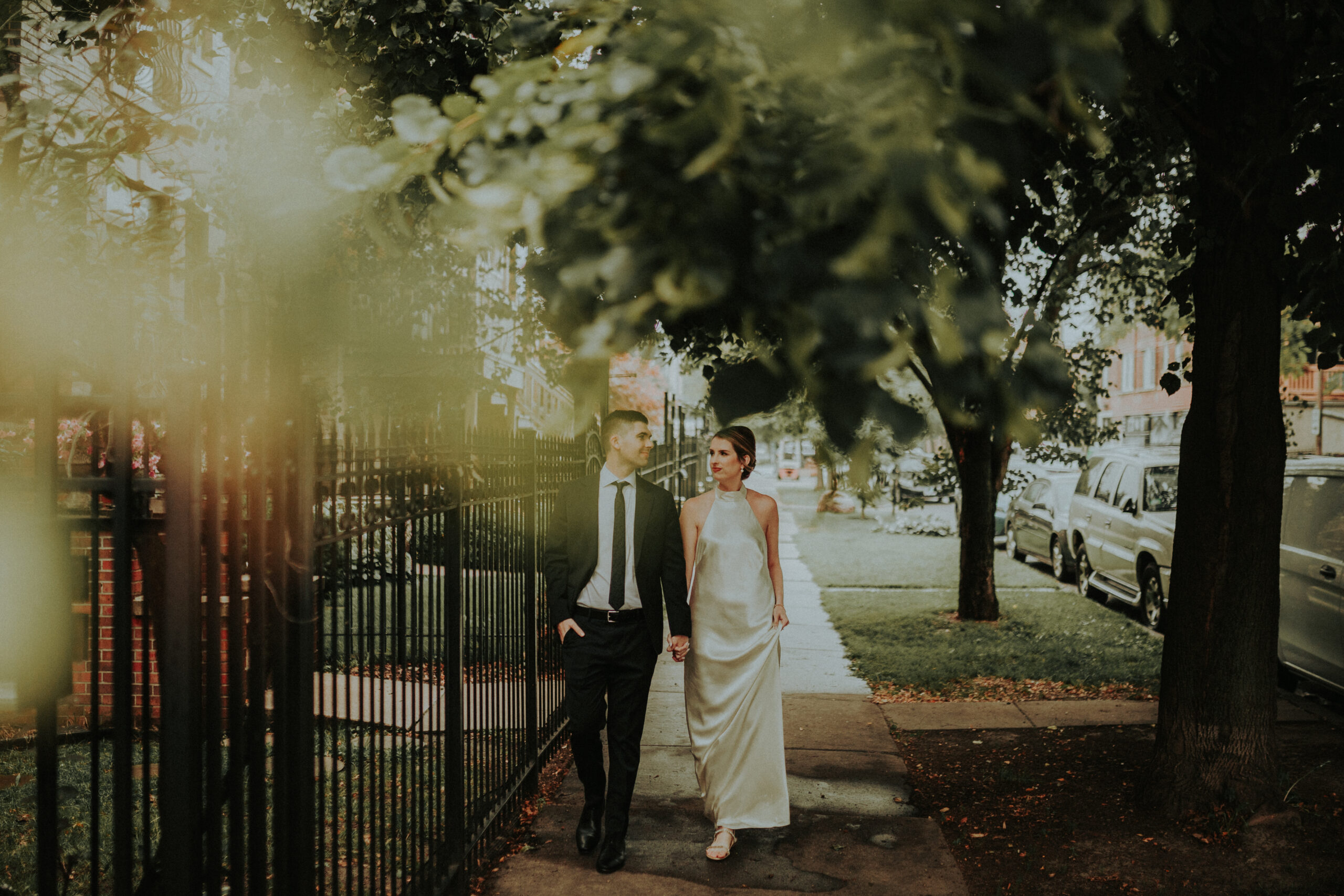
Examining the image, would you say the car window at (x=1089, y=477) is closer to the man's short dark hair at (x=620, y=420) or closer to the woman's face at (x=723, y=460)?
the woman's face at (x=723, y=460)

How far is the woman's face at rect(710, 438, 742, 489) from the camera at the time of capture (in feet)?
15.7

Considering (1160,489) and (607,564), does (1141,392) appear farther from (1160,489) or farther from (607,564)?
(607,564)

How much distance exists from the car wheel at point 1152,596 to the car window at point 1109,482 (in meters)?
1.33

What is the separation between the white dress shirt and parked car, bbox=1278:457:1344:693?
15.9 ft

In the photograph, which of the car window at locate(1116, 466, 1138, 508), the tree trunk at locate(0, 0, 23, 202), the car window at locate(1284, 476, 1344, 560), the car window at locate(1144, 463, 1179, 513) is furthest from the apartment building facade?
the tree trunk at locate(0, 0, 23, 202)

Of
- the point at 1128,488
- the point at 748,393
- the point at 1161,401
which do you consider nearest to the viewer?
the point at 748,393

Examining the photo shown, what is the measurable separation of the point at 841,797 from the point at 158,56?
577cm

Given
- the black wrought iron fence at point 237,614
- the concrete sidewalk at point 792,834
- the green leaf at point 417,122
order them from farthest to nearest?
1. the concrete sidewalk at point 792,834
2. the black wrought iron fence at point 237,614
3. the green leaf at point 417,122

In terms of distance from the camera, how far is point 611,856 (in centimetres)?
453

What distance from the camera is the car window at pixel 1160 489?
10906mm

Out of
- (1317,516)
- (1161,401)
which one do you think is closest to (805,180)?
(1317,516)

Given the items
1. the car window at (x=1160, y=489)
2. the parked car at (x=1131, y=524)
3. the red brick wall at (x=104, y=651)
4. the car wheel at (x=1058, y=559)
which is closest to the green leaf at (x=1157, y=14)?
the red brick wall at (x=104, y=651)

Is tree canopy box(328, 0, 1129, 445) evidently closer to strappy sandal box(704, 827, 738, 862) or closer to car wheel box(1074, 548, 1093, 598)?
strappy sandal box(704, 827, 738, 862)

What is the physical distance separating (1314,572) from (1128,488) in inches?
172
